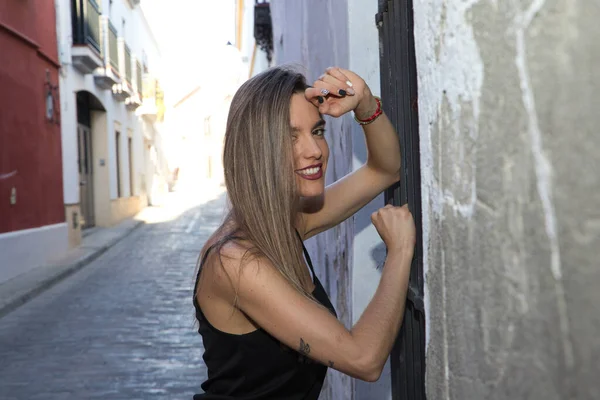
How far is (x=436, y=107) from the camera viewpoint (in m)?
1.19

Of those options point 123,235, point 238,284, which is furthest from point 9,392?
point 123,235

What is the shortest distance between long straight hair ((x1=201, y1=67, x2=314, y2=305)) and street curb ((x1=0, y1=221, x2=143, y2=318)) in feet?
23.6

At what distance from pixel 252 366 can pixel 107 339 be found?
552cm

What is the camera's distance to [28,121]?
39.4 feet

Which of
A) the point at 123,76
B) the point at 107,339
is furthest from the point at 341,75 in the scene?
the point at 123,76

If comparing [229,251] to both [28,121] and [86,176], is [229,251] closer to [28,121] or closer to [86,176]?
[28,121]

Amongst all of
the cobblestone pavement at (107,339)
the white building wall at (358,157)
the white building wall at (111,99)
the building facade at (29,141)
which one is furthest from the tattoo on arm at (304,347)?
the white building wall at (111,99)

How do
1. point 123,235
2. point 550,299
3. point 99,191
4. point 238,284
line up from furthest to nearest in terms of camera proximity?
point 99,191 → point 123,235 → point 238,284 → point 550,299

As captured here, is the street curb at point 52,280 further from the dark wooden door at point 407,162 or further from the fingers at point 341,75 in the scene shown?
the fingers at point 341,75

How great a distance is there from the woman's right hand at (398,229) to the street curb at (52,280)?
7.49m

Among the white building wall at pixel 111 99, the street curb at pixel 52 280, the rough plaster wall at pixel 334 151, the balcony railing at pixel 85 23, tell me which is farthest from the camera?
the balcony railing at pixel 85 23

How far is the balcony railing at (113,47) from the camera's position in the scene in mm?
19953

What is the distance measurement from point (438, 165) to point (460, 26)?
218mm

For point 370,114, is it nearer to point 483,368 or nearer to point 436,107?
point 436,107
